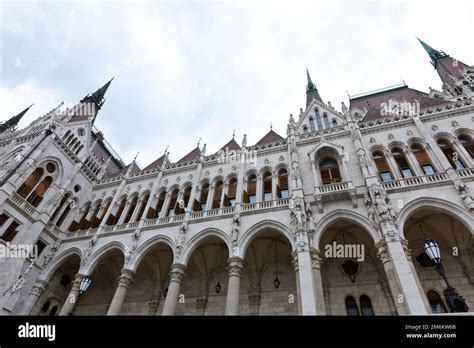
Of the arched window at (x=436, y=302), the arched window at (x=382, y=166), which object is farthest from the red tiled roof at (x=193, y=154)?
the arched window at (x=436, y=302)

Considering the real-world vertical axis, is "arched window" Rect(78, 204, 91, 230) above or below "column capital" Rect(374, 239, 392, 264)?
Result: above

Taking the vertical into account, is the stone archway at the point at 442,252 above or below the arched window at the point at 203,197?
below

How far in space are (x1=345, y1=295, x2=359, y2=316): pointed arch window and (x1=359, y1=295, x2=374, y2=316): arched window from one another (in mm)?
277

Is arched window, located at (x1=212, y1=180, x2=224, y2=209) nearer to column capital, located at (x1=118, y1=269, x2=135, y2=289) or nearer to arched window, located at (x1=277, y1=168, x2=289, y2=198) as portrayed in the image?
arched window, located at (x1=277, y1=168, x2=289, y2=198)

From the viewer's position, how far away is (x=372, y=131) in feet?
55.5

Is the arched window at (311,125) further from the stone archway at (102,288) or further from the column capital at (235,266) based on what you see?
the stone archway at (102,288)

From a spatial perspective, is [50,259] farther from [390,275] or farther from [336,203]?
[390,275]

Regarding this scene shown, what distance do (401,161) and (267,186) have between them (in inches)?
333

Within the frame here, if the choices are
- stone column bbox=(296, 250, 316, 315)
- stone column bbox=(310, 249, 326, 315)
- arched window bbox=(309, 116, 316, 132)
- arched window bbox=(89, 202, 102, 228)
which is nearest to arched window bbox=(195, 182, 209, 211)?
stone column bbox=(296, 250, 316, 315)

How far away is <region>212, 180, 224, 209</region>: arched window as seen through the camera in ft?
58.0

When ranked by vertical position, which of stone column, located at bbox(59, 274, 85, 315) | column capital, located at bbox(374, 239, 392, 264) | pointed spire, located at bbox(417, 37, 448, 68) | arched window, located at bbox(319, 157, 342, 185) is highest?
pointed spire, located at bbox(417, 37, 448, 68)

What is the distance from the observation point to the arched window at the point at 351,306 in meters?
12.7

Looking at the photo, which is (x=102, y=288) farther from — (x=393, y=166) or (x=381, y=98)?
(x=381, y=98)

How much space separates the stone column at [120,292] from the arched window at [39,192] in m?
9.83
